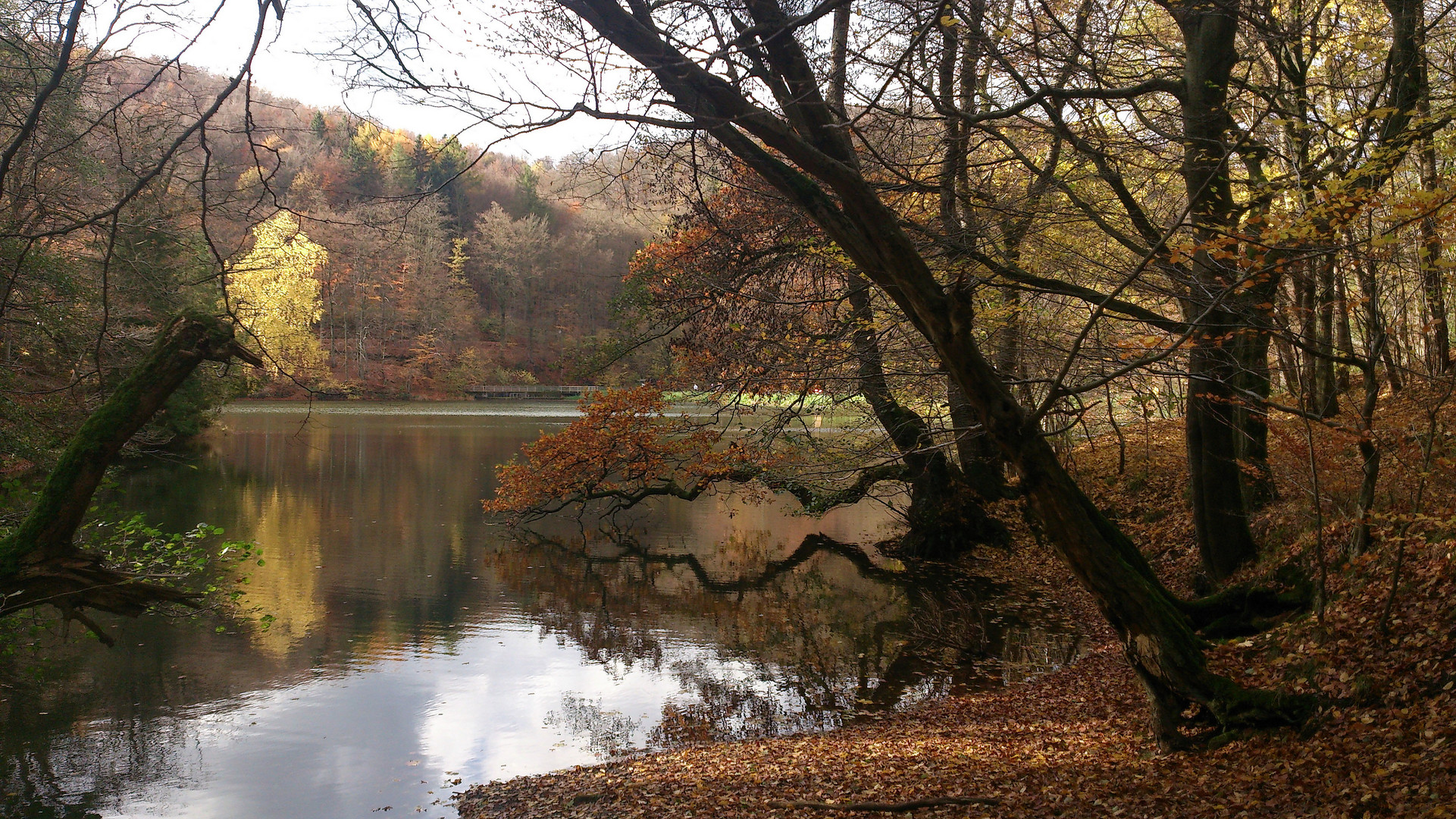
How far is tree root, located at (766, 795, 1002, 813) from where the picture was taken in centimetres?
473

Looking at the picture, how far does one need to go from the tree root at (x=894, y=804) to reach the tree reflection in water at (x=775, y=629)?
99.6 inches

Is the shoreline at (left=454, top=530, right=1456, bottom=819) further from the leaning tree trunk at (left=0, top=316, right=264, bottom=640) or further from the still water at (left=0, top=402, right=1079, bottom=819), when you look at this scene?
the leaning tree trunk at (left=0, top=316, right=264, bottom=640)

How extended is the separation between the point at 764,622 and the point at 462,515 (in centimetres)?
885

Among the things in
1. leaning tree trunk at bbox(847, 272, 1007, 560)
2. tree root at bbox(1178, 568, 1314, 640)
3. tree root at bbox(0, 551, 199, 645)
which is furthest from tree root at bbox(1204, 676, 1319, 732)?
leaning tree trunk at bbox(847, 272, 1007, 560)

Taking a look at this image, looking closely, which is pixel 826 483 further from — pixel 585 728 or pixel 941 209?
pixel 585 728

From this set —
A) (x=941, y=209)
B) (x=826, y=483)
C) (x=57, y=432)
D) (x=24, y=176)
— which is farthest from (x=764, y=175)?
(x=57, y=432)

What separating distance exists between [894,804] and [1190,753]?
1.66m

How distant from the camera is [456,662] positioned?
31.0 ft

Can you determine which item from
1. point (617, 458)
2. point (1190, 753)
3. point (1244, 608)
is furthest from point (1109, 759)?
point (617, 458)

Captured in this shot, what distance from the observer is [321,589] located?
12.1 metres

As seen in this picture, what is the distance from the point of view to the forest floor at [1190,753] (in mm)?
4164

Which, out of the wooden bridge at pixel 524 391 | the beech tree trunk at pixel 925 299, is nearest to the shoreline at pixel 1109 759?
the beech tree trunk at pixel 925 299

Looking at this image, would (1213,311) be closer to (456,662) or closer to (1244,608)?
(1244,608)

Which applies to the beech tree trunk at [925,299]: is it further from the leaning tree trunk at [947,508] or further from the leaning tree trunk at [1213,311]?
the leaning tree trunk at [947,508]
